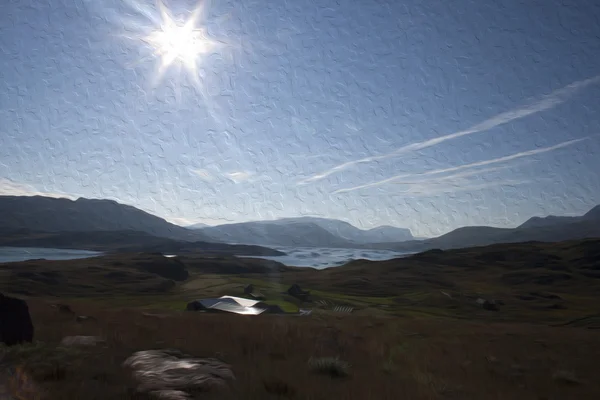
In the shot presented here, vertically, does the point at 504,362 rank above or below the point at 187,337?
below

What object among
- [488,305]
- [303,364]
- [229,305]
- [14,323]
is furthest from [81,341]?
[488,305]

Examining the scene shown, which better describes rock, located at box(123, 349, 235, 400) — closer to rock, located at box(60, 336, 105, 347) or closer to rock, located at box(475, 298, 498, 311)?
rock, located at box(60, 336, 105, 347)

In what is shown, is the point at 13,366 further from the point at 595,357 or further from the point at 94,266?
the point at 94,266

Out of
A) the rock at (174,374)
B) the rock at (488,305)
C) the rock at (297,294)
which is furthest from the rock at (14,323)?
the rock at (488,305)

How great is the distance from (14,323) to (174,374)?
652cm

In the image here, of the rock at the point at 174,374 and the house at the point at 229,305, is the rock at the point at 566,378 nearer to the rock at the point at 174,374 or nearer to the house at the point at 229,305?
the rock at the point at 174,374

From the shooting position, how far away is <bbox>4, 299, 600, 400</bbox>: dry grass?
7973 mm

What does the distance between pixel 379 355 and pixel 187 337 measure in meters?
6.78

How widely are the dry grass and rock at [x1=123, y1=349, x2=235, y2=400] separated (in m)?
0.30

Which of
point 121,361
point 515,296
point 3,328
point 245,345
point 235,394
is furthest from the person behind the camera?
point 515,296

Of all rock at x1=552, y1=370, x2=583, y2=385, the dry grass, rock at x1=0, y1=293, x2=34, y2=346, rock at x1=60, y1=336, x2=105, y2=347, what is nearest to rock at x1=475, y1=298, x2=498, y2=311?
the dry grass

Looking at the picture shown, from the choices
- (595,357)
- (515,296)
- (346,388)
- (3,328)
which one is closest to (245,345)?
(346,388)

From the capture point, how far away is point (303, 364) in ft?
35.4

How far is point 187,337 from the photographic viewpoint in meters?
13.6
